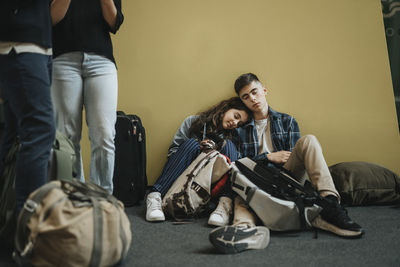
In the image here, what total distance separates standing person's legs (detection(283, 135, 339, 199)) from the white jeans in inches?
40.0

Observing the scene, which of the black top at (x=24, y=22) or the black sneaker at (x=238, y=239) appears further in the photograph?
the black sneaker at (x=238, y=239)

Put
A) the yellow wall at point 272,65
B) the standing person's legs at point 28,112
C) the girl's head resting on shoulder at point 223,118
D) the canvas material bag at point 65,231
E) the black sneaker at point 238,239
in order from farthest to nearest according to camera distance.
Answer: the yellow wall at point 272,65 → the girl's head resting on shoulder at point 223,118 → the black sneaker at point 238,239 → the standing person's legs at point 28,112 → the canvas material bag at point 65,231

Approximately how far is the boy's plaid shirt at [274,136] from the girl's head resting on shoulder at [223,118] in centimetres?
7

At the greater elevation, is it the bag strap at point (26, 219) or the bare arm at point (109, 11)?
the bare arm at point (109, 11)

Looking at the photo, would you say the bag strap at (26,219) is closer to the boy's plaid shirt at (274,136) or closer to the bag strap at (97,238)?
the bag strap at (97,238)

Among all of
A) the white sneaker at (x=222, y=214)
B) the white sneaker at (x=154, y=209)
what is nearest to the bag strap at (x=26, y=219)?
the white sneaker at (x=154, y=209)

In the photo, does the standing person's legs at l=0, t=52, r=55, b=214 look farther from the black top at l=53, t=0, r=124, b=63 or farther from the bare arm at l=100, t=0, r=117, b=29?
the bare arm at l=100, t=0, r=117, b=29

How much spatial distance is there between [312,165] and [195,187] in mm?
640

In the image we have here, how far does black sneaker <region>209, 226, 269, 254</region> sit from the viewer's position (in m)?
1.10

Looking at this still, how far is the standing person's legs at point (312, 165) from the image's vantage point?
4.66 ft

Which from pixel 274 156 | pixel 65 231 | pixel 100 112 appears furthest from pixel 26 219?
pixel 274 156

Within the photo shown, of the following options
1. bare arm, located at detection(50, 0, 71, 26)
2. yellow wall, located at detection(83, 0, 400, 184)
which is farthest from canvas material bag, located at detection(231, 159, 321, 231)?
bare arm, located at detection(50, 0, 71, 26)

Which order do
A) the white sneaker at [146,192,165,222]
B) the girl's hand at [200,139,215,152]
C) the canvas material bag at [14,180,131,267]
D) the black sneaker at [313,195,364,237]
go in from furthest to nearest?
the girl's hand at [200,139,215,152] < the white sneaker at [146,192,165,222] < the black sneaker at [313,195,364,237] < the canvas material bag at [14,180,131,267]

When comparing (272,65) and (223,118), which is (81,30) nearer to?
(223,118)
